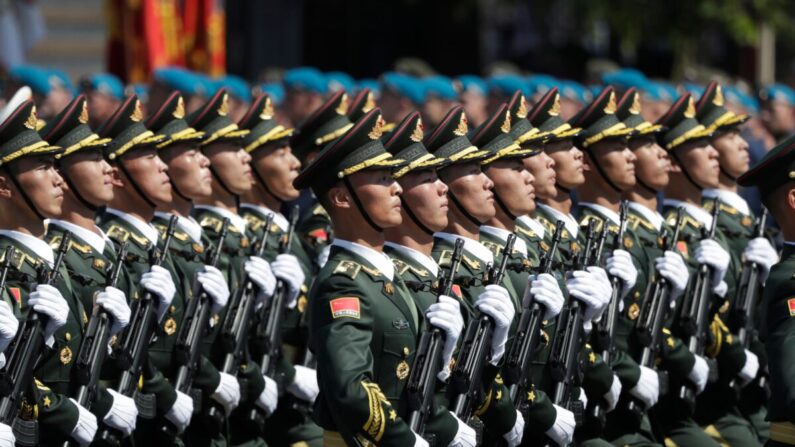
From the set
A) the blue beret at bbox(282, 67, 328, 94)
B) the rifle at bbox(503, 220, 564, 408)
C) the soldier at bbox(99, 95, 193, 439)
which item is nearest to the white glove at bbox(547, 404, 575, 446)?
the rifle at bbox(503, 220, 564, 408)

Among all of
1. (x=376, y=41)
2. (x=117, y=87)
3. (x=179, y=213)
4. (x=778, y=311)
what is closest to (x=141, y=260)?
(x=179, y=213)

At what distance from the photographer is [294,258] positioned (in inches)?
380

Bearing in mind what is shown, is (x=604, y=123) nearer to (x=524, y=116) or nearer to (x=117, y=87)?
(x=524, y=116)

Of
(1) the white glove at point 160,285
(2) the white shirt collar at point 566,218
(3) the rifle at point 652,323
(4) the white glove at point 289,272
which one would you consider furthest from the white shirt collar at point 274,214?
(3) the rifle at point 652,323

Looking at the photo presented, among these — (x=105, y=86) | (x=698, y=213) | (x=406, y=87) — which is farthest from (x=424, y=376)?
(x=406, y=87)

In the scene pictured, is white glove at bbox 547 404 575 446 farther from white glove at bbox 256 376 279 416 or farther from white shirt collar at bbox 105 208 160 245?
white shirt collar at bbox 105 208 160 245

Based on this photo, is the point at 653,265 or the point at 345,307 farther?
the point at 653,265

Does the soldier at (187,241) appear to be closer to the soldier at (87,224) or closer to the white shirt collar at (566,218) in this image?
the soldier at (87,224)

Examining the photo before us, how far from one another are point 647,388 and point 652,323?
0.38 m

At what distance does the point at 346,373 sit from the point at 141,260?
228cm

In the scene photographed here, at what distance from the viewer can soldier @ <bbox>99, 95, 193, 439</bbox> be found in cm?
865

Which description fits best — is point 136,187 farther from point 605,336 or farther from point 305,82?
point 305,82

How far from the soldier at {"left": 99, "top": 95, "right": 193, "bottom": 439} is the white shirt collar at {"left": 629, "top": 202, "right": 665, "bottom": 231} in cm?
267

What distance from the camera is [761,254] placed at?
1005 cm
